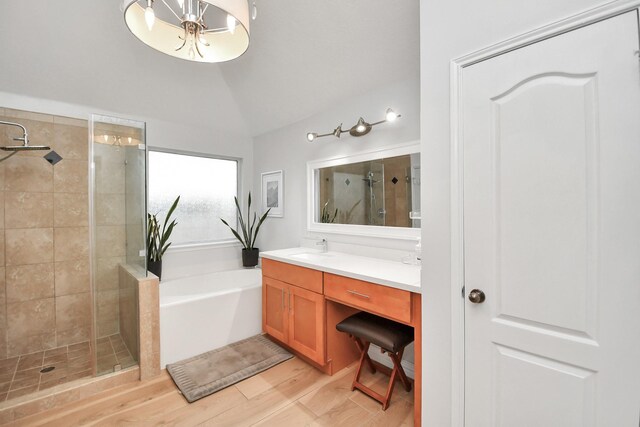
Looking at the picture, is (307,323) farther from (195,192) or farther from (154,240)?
(195,192)

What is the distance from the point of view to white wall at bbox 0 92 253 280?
102 inches

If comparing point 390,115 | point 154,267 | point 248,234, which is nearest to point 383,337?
point 390,115

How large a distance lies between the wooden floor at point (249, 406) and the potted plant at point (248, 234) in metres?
1.55

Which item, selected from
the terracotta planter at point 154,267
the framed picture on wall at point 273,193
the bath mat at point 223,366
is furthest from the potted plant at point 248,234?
the bath mat at point 223,366

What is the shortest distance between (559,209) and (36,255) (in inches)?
144

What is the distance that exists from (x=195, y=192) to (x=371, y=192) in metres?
2.18

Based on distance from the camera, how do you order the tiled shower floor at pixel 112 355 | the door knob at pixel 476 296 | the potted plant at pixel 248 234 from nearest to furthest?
the door knob at pixel 476 296 → the tiled shower floor at pixel 112 355 → the potted plant at pixel 248 234

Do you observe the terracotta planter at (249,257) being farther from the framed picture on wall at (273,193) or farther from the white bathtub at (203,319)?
the white bathtub at (203,319)

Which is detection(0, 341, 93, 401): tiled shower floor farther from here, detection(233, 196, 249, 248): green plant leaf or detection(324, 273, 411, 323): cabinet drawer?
detection(324, 273, 411, 323): cabinet drawer

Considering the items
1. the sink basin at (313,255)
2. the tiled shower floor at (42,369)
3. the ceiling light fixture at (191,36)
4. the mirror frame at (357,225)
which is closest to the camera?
the ceiling light fixture at (191,36)

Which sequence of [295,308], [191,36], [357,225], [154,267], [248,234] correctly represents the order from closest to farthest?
[191,36]
[295,308]
[357,225]
[154,267]
[248,234]

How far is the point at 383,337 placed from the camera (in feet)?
5.64

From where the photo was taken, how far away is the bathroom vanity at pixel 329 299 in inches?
62.7

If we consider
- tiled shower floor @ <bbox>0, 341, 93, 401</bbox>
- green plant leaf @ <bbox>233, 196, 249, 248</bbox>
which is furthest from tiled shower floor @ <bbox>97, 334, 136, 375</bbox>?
green plant leaf @ <bbox>233, 196, 249, 248</bbox>
